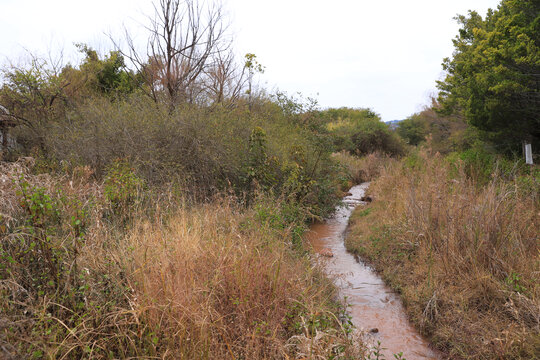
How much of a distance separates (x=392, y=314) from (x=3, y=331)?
14.1 feet

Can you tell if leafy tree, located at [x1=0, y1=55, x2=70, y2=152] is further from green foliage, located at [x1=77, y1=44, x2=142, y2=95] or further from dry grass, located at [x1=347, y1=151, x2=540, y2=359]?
dry grass, located at [x1=347, y1=151, x2=540, y2=359]

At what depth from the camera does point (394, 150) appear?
2434 centimetres

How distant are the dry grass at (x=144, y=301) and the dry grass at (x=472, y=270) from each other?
1575 millimetres

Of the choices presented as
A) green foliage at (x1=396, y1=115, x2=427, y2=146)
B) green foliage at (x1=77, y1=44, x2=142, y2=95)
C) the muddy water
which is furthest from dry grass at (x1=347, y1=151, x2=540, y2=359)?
green foliage at (x1=396, y1=115, x2=427, y2=146)

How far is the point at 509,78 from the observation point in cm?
827

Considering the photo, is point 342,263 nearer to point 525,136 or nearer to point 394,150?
point 525,136

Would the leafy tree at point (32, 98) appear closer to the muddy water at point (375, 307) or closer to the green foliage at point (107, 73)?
the green foliage at point (107, 73)

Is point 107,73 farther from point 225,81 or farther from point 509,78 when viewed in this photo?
point 509,78

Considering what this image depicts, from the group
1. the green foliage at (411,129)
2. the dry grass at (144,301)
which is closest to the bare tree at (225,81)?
the dry grass at (144,301)

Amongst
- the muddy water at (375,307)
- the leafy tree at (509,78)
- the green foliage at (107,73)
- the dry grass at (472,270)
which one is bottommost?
the muddy water at (375,307)

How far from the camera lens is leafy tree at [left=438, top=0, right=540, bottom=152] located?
7.73 meters

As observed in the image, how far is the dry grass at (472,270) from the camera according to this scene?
11.7 feet

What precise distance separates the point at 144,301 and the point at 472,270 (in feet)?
13.1

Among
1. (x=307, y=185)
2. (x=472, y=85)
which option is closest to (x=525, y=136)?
(x=472, y=85)
